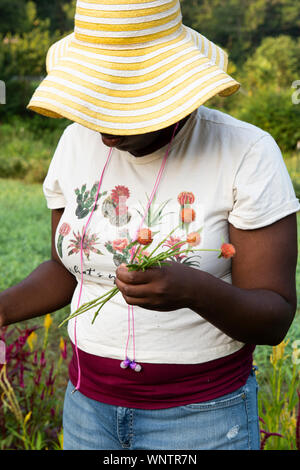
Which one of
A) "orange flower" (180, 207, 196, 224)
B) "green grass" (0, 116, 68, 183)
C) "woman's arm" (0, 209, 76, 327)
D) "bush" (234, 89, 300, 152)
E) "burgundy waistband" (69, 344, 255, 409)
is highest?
"orange flower" (180, 207, 196, 224)

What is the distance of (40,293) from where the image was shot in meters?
1.74

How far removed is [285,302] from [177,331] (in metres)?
0.26

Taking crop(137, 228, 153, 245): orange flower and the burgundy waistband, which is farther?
the burgundy waistband

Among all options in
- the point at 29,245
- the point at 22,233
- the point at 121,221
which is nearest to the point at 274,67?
the point at 22,233

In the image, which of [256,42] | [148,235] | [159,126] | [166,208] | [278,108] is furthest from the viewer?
[256,42]

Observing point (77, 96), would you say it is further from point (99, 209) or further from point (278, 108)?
point (278, 108)

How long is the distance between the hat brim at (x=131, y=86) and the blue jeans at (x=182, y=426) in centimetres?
67

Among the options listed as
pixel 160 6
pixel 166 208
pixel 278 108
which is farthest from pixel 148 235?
pixel 278 108

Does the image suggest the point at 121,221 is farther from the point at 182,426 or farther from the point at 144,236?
the point at 182,426

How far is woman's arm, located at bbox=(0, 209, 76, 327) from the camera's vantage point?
170 centimetres

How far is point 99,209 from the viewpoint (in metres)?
1.54

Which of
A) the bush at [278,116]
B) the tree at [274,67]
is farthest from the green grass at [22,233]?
the tree at [274,67]

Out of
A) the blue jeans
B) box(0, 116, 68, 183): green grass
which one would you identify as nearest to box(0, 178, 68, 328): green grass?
box(0, 116, 68, 183): green grass

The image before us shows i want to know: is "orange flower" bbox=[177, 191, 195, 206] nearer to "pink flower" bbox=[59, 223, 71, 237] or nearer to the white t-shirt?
the white t-shirt
